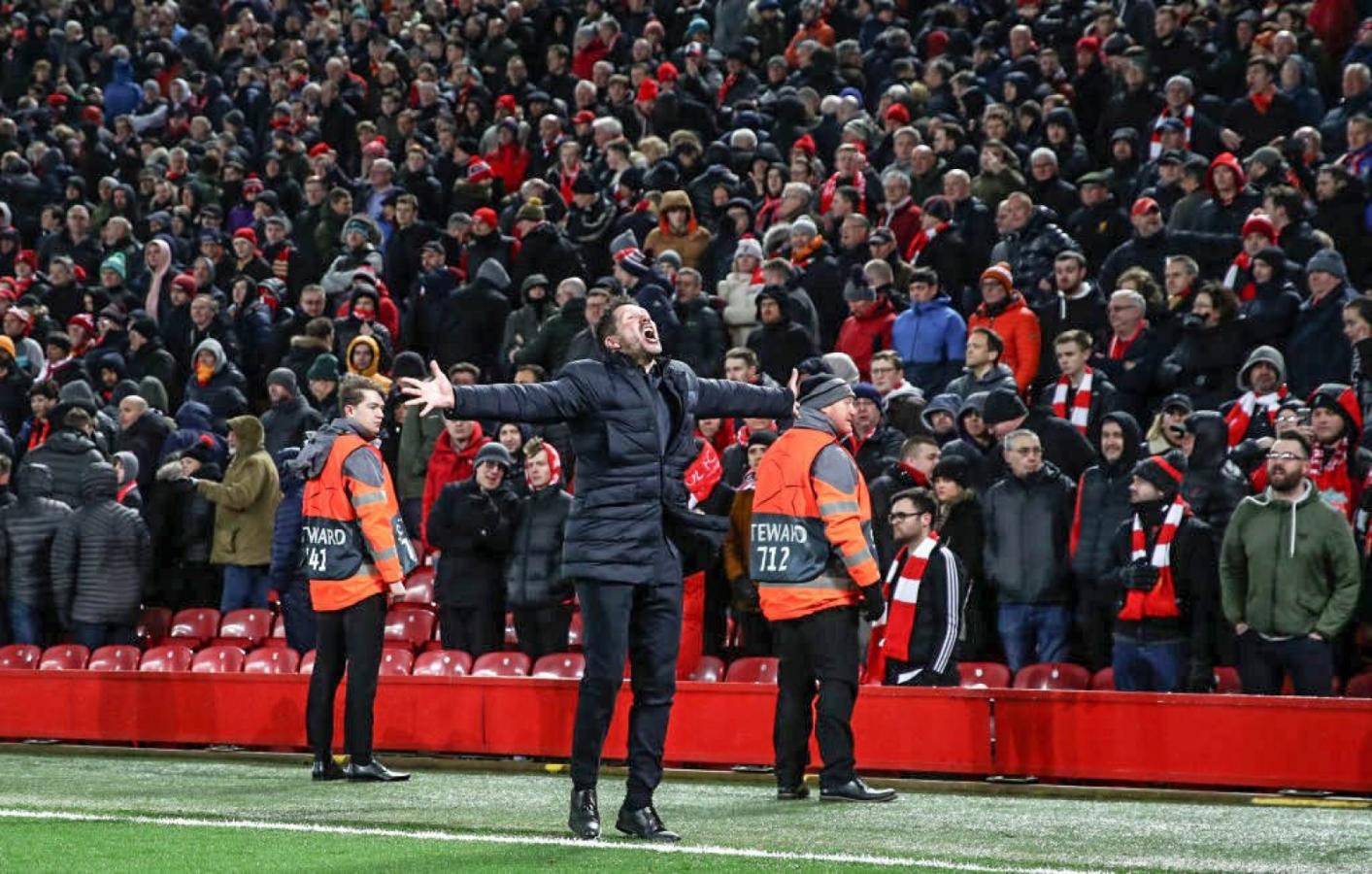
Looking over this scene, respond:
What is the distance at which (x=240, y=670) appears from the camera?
47.0ft

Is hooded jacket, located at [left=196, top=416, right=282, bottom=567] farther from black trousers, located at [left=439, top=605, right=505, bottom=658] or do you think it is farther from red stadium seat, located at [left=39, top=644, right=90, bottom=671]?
black trousers, located at [left=439, top=605, right=505, bottom=658]

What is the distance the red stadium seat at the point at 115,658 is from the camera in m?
14.8

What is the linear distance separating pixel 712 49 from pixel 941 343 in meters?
8.49

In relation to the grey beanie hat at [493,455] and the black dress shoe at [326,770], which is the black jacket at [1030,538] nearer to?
the grey beanie hat at [493,455]

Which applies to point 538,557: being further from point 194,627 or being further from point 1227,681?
point 1227,681

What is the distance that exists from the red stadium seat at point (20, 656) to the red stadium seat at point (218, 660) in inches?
52.8

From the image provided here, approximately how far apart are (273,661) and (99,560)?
206 centimetres

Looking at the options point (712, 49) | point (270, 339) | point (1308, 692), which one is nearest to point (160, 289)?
point (270, 339)

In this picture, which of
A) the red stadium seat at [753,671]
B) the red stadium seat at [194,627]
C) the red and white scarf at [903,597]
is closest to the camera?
the red and white scarf at [903,597]

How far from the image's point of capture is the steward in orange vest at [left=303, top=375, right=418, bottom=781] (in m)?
10.8

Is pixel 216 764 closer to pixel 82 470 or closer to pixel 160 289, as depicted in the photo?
pixel 82 470

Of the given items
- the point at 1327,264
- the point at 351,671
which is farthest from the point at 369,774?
the point at 1327,264

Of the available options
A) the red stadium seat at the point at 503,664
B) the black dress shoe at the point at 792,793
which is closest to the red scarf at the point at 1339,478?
the black dress shoe at the point at 792,793

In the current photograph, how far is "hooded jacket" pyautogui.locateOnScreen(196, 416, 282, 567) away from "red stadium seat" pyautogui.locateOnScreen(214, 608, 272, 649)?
434mm
